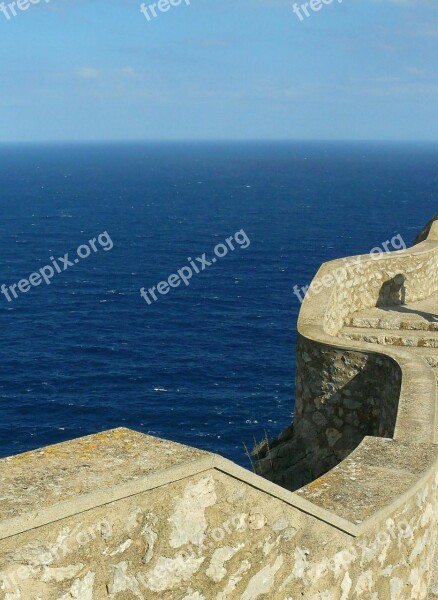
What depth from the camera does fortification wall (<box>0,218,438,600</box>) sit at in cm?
442

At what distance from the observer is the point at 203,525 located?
16.5ft

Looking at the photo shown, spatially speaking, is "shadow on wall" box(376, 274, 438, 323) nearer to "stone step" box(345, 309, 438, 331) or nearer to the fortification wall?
"stone step" box(345, 309, 438, 331)

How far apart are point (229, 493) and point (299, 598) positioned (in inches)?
41.5

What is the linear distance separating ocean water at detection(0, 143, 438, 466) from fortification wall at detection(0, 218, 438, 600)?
30.3 m

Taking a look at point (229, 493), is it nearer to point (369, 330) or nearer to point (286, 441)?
point (286, 441)

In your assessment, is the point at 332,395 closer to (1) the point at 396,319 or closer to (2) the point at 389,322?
(2) the point at 389,322

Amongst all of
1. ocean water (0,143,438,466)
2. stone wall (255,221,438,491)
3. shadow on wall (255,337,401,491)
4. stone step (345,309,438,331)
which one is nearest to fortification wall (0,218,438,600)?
stone wall (255,221,438,491)

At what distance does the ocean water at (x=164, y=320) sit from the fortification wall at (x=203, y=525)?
3034 cm

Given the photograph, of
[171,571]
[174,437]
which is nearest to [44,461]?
[171,571]

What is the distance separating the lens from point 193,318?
5775 centimetres

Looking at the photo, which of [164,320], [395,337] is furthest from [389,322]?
[164,320]

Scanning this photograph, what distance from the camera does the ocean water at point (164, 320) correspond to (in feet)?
135

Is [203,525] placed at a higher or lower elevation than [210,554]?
higher

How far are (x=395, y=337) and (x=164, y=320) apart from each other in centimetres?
4473
